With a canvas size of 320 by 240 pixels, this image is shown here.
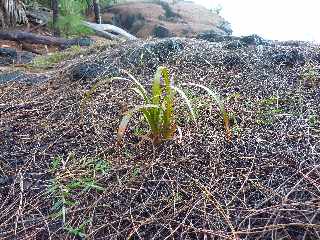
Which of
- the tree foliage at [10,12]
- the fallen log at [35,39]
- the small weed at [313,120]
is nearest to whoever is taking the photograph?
the small weed at [313,120]

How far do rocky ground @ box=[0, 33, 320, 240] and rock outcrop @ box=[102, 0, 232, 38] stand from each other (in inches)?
291

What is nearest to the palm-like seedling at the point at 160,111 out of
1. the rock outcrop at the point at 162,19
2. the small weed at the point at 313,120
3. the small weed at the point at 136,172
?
the small weed at the point at 136,172

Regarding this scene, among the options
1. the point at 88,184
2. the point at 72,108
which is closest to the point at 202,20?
the point at 72,108

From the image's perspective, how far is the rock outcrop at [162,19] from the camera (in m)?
9.77

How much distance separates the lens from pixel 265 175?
5.18 feet

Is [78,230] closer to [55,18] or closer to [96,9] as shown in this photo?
[55,18]

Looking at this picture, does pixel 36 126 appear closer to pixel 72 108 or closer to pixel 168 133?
pixel 72 108

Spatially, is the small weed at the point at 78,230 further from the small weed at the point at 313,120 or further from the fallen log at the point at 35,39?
the fallen log at the point at 35,39

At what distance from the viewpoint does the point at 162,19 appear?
34.6 feet

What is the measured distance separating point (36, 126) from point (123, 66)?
0.90 meters

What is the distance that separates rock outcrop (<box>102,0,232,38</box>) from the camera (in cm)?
977

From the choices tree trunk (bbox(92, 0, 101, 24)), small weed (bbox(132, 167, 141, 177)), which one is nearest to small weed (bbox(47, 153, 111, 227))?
small weed (bbox(132, 167, 141, 177))

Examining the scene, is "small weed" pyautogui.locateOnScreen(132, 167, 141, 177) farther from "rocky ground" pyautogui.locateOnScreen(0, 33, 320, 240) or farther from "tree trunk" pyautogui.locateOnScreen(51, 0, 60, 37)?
"tree trunk" pyautogui.locateOnScreen(51, 0, 60, 37)

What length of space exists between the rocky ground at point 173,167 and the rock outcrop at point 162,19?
24.3ft
